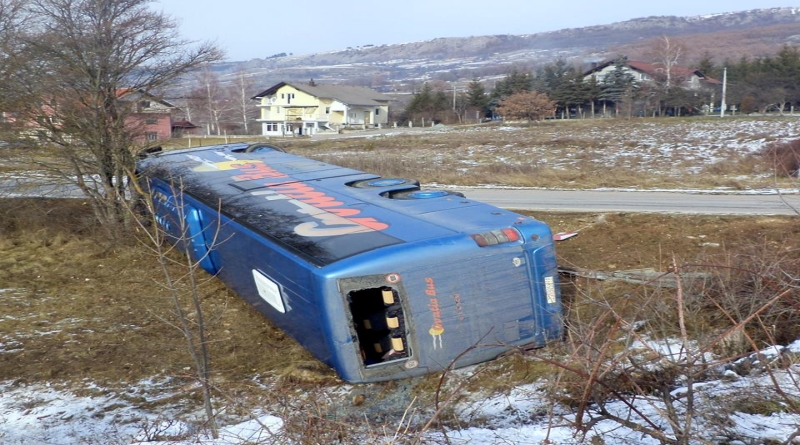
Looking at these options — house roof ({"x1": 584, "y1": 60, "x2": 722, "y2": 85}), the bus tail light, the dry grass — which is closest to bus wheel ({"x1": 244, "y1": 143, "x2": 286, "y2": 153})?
the bus tail light

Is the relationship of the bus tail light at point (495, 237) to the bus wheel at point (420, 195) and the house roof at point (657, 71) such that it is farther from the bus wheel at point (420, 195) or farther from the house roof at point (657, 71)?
the house roof at point (657, 71)

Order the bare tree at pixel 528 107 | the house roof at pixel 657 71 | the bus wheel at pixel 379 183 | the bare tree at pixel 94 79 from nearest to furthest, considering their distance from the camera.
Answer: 1. the bus wheel at pixel 379 183
2. the bare tree at pixel 94 79
3. the bare tree at pixel 528 107
4. the house roof at pixel 657 71

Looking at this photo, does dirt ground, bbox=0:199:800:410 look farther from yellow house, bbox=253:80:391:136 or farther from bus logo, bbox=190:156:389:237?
yellow house, bbox=253:80:391:136

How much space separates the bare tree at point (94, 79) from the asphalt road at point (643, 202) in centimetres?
819

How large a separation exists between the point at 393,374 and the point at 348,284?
1.08 metres

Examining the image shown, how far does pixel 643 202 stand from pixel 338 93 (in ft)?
224

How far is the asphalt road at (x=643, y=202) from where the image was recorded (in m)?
14.8

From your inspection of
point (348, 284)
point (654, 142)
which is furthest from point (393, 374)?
point (654, 142)

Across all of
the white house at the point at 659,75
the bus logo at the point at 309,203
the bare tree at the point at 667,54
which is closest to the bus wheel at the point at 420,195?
the bus logo at the point at 309,203

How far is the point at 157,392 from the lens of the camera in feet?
24.9

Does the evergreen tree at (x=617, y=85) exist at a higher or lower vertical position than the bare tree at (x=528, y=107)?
higher

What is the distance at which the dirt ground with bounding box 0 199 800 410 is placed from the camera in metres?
8.23

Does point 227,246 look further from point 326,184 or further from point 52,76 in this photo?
point 52,76

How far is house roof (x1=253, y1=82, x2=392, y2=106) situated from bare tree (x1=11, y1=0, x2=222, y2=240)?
6563 cm
